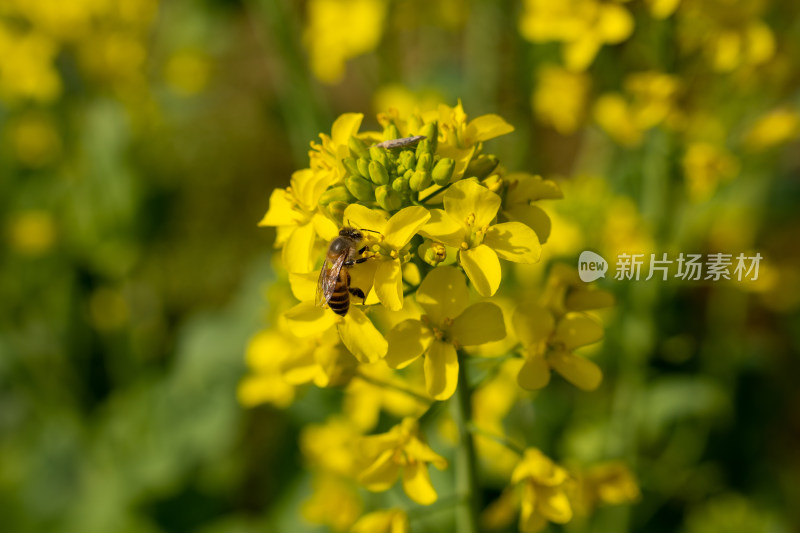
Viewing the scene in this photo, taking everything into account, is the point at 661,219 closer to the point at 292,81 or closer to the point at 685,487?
the point at 685,487

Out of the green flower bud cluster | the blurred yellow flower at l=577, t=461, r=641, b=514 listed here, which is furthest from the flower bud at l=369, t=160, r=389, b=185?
the blurred yellow flower at l=577, t=461, r=641, b=514

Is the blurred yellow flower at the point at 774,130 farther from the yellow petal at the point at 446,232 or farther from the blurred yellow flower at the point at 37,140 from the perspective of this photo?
the blurred yellow flower at the point at 37,140

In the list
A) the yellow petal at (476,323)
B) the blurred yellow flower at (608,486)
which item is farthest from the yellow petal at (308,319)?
the blurred yellow flower at (608,486)

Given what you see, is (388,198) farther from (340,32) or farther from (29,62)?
(29,62)

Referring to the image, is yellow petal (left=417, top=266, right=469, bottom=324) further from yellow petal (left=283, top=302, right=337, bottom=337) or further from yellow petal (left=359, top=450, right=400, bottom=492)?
yellow petal (left=359, top=450, right=400, bottom=492)

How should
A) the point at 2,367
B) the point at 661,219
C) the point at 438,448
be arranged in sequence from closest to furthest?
the point at 661,219, the point at 438,448, the point at 2,367

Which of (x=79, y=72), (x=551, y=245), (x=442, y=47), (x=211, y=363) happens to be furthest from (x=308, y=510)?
(x=442, y=47)
